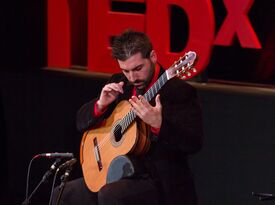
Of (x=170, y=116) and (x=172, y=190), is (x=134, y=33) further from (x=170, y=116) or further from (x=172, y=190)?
(x=172, y=190)

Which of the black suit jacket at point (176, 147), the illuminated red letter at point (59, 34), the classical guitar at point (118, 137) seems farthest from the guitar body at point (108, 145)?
the illuminated red letter at point (59, 34)

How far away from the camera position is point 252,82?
493cm

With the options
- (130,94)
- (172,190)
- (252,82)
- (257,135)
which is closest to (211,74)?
(252,82)

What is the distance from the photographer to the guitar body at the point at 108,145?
3773mm

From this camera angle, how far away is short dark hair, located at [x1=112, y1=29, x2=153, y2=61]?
3795 mm

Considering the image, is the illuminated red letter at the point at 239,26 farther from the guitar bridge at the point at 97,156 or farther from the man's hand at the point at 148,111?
the man's hand at the point at 148,111

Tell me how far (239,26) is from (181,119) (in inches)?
50.5

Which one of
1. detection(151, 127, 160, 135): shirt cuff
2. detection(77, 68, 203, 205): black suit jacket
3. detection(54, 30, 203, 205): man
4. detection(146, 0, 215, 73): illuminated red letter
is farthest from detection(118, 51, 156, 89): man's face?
detection(146, 0, 215, 73): illuminated red letter

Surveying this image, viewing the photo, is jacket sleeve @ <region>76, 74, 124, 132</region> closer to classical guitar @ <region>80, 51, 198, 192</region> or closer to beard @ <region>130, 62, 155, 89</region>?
classical guitar @ <region>80, 51, 198, 192</region>

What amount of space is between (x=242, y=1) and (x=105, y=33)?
3.96 feet

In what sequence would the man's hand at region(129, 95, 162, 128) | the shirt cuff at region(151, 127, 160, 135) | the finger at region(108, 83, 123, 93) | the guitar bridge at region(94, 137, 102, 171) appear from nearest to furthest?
the man's hand at region(129, 95, 162, 128), the shirt cuff at region(151, 127, 160, 135), the finger at region(108, 83, 123, 93), the guitar bridge at region(94, 137, 102, 171)

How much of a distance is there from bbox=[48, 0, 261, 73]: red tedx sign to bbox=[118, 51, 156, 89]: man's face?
3.53ft

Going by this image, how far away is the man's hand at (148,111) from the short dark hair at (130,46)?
36 cm

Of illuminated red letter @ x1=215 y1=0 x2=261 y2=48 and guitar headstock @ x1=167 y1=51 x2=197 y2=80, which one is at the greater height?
illuminated red letter @ x1=215 y1=0 x2=261 y2=48
